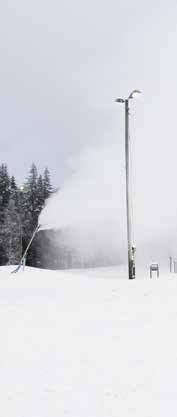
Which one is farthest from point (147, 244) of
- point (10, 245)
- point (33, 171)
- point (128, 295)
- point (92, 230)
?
point (128, 295)

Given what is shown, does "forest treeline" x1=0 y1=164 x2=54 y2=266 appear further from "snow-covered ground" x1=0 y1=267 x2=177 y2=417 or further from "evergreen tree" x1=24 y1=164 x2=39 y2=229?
"snow-covered ground" x1=0 y1=267 x2=177 y2=417

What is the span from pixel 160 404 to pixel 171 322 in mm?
3263

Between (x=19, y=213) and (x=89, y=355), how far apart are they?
218 ft

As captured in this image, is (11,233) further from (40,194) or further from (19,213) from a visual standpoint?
(40,194)

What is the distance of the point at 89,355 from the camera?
6.83 m

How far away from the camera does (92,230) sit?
40.2m

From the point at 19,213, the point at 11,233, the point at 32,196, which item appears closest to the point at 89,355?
the point at 11,233

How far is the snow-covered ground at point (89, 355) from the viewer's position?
17.4 feet

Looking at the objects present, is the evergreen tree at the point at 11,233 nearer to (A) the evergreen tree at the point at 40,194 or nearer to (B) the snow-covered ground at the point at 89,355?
(A) the evergreen tree at the point at 40,194

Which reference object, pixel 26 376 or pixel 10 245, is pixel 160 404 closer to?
pixel 26 376

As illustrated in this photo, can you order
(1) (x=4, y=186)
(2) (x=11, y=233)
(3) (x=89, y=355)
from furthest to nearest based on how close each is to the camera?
(1) (x=4, y=186)
(2) (x=11, y=233)
(3) (x=89, y=355)

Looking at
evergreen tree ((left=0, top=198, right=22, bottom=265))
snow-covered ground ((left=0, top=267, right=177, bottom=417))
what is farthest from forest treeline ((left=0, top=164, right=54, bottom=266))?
snow-covered ground ((left=0, top=267, right=177, bottom=417))

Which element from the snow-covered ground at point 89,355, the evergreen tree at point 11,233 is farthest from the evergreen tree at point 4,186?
the snow-covered ground at point 89,355

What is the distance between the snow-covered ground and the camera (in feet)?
17.4
